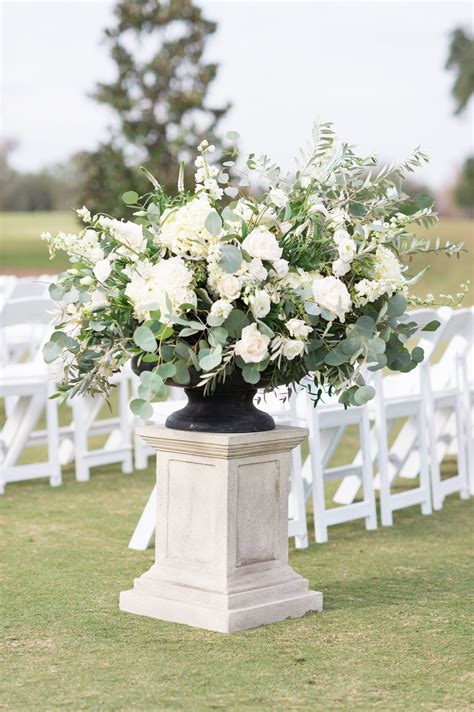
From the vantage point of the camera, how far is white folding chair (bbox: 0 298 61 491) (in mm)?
6875

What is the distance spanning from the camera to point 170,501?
4.39 meters

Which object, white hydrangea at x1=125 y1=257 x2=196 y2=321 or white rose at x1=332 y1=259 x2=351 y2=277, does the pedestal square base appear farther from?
white rose at x1=332 y1=259 x2=351 y2=277

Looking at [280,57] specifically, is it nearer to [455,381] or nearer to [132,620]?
[455,381]

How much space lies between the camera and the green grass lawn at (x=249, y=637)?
11.6ft

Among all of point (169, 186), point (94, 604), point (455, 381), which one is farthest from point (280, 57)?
point (94, 604)

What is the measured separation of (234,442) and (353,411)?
6.42ft

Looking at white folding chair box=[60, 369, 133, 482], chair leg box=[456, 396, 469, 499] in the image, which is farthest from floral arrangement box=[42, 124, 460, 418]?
white folding chair box=[60, 369, 133, 482]

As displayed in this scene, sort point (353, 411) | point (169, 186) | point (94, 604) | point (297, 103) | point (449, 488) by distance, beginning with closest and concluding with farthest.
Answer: point (94, 604) < point (353, 411) < point (449, 488) < point (169, 186) < point (297, 103)

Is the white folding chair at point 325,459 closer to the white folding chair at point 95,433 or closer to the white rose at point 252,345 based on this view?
the white folding chair at point 95,433

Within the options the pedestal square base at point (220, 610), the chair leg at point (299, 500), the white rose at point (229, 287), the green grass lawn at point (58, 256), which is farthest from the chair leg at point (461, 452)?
the green grass lawn at point (58, 256)

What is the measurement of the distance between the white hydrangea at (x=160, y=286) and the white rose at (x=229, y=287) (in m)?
0.09

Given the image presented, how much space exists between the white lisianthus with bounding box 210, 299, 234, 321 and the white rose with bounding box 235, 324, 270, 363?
77mm

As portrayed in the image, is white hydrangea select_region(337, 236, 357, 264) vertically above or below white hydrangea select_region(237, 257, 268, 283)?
above

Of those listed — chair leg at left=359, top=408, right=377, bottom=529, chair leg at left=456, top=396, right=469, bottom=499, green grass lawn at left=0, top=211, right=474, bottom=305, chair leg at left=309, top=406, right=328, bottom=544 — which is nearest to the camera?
chair leg at left=309, top=406, right=328, bottom=544
